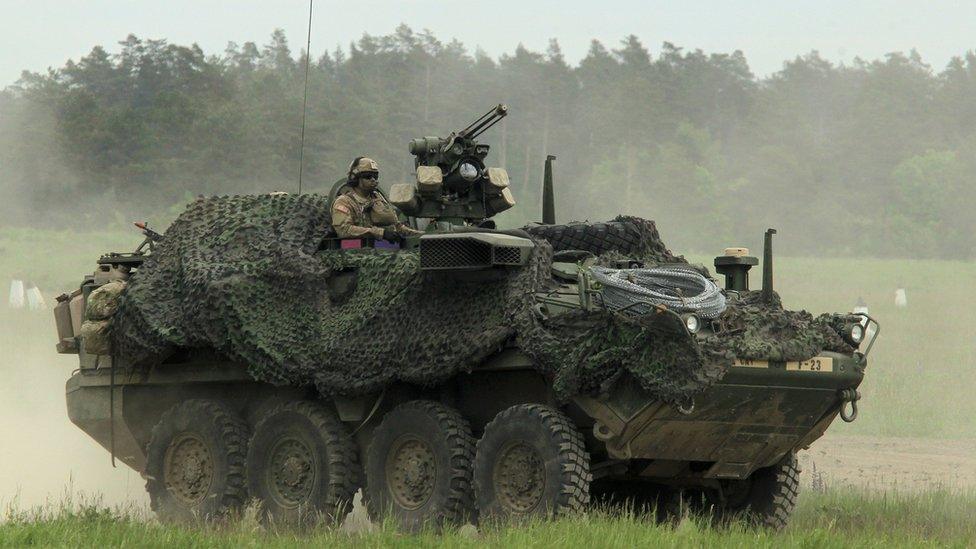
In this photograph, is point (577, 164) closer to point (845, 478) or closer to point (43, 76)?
point (43, 76)

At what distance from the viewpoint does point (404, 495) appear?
42.3ft

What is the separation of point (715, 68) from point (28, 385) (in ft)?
110

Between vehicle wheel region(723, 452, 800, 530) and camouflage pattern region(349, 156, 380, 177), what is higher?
camouflage pattern region(349, 156, 380, 177)

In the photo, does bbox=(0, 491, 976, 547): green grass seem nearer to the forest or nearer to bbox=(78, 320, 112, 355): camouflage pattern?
bbox=(78, 320, 112, 355): camouflage pattern

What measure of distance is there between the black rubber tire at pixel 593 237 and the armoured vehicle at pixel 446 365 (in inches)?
0.6

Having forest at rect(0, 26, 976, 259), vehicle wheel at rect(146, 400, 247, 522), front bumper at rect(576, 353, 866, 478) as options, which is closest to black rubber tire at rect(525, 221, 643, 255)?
front bumper at rect(576, 353, 866, 478)

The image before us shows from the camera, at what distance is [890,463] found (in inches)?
732

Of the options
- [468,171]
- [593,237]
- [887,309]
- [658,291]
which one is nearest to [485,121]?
[468,171]

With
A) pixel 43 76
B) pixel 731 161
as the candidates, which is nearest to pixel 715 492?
pixel 43 76

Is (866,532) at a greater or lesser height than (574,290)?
lesser

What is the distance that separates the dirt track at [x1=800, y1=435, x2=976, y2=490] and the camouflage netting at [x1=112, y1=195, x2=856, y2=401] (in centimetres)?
498

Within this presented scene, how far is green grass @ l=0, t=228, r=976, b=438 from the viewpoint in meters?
22.7

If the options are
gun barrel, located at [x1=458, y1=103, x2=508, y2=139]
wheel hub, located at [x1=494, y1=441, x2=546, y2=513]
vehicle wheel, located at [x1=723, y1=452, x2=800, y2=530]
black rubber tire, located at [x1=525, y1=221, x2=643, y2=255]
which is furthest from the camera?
gun barrel, located at [x1=458, y1=103, x2=508, y2=139]

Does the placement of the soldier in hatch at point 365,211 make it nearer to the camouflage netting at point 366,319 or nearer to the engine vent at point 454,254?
the camouflage netting at point 366,319
